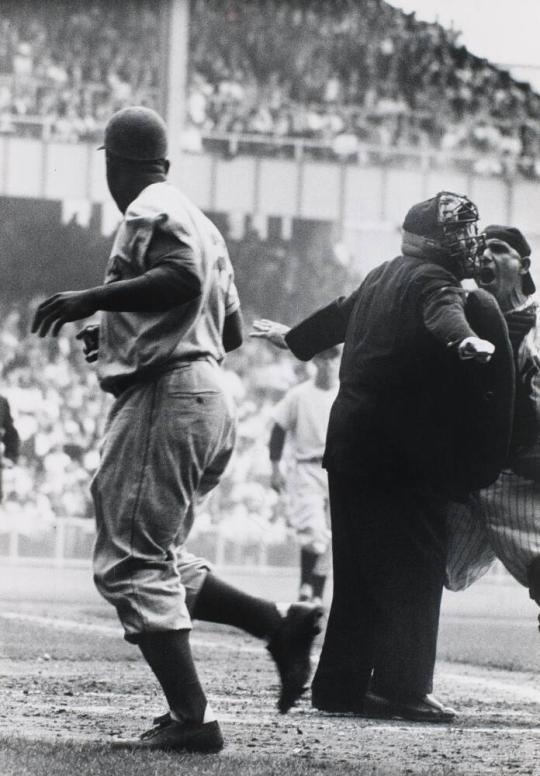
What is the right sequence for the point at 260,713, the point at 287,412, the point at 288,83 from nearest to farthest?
the point at 260,713 < the point at 287,412 < the point at 288,83

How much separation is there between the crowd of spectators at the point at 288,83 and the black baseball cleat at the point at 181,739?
2345 centimetres

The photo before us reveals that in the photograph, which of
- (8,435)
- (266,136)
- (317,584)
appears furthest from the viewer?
(266,136)

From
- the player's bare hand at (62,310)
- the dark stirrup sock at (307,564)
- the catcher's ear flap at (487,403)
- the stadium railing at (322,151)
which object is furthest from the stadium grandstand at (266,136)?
the player's bare hand at (62,310)

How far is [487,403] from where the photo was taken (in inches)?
236

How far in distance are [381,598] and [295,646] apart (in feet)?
3.92

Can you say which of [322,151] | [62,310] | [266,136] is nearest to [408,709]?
[62,310]

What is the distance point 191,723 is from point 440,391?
1.92 m

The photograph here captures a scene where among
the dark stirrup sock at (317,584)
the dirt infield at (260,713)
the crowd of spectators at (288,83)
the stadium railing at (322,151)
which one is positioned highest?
the crowd of spectators at (288,83)

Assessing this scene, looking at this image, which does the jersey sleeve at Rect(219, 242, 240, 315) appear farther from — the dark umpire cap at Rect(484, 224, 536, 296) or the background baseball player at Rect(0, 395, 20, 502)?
the background baseball player at Rect(0, 395, 20, 502)

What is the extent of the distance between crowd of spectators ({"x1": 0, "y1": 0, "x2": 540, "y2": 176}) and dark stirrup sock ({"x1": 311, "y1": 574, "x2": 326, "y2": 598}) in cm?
1686

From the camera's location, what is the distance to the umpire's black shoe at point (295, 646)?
4895 millimetres

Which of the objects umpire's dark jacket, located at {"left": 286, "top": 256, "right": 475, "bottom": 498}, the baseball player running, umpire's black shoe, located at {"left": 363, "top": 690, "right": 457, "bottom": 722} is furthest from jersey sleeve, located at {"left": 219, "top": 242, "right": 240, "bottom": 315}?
umpire's black shoe, located at {"left": 363, "top": 690, "right": 457, "bottom": 722}

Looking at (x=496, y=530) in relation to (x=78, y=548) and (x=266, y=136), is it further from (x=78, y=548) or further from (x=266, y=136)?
(x=266, y=136)

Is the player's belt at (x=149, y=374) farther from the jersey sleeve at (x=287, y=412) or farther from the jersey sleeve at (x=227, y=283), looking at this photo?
the jersey sleeve at (x=287, y=412)
